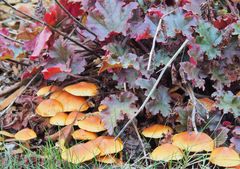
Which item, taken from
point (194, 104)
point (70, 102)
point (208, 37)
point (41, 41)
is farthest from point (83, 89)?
point (208, 37)

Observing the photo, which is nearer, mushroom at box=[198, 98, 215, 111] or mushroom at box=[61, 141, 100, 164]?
mushroom at box=[61, 141, 100, 164]

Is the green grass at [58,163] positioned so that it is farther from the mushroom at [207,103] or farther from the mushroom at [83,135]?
the mushroom at [207,103]

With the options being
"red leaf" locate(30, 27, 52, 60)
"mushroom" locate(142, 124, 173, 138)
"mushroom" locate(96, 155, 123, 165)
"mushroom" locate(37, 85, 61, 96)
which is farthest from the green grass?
"red leaf" locate(30, 27, 52, 60)

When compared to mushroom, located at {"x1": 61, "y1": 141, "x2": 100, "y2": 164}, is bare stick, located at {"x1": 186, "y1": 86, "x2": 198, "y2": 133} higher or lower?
higher

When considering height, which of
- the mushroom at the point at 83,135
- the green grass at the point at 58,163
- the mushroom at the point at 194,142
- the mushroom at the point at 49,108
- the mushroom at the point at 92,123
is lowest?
the green grass at the point at 58,163

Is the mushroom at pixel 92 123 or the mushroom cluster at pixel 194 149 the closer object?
the mushroom cluster at pixel 194 149

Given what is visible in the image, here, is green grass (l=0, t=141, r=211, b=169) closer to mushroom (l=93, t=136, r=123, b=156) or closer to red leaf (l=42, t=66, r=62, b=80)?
mushroom (l=93, t=136, r=123, b=156)

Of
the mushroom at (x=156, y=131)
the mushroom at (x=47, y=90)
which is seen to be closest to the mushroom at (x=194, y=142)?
the mushroom at (x=156, y=131)
